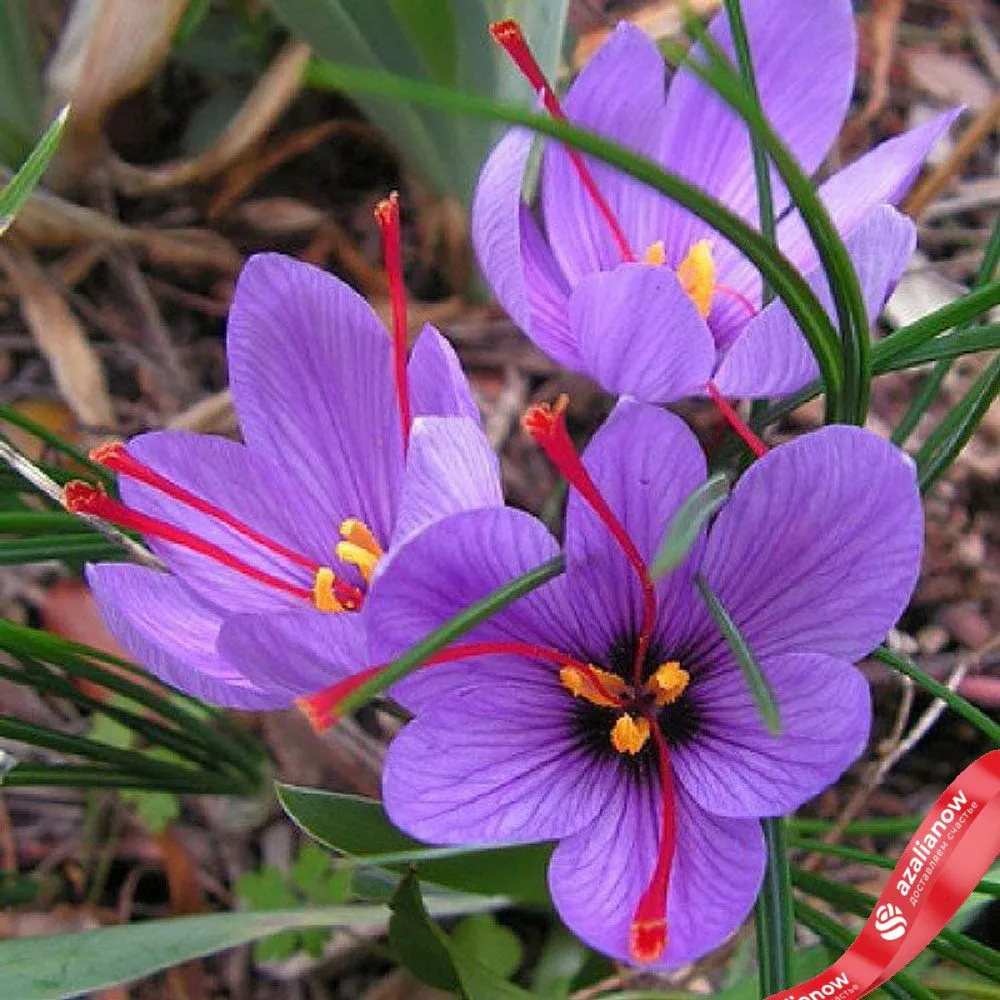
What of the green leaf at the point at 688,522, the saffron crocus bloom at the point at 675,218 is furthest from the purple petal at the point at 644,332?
the green leaf at the point at 688,522

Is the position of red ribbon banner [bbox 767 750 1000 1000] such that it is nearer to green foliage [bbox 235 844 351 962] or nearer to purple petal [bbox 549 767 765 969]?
purple petal [bbox 549 767 765 969]

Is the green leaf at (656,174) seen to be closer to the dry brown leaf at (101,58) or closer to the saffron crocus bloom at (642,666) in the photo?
the saffron crocus bloom at (642,666)

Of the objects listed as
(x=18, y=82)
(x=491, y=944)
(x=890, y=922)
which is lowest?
(x=491, y=944)

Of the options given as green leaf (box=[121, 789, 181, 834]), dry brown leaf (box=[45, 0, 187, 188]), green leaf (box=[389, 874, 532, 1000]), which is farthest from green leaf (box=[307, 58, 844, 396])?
dry brown leaf (box=[45, 0, 187, 188])

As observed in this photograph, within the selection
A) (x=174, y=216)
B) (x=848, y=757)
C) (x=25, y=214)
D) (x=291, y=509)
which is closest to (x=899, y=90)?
(x=174, y=216)

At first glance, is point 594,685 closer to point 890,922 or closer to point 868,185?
point 890,922

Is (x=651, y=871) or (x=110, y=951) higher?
(x=651, y=871)

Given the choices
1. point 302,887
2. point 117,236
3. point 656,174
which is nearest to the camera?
point 656,174

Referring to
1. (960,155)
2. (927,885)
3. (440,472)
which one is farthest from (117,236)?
(927,885)
